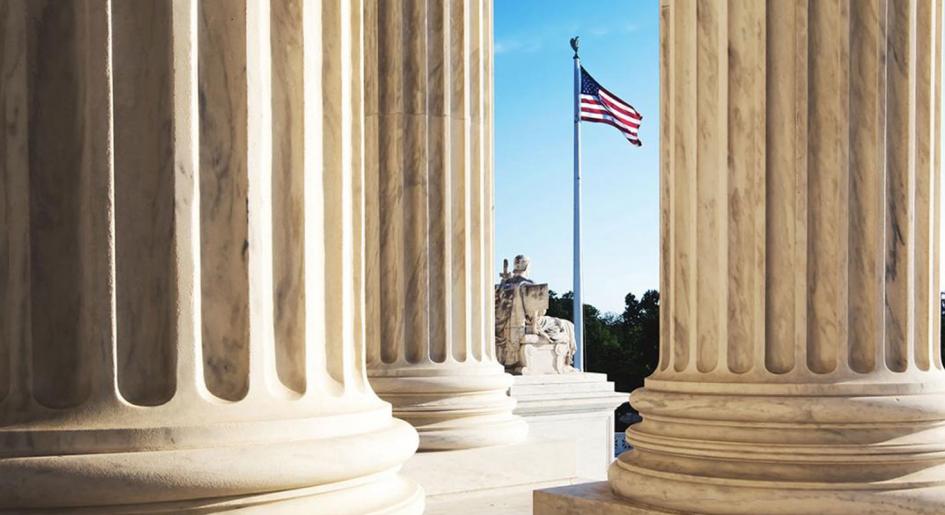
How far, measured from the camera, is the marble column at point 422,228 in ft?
276

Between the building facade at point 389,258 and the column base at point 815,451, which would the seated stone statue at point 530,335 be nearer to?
the building facade at point 389,258

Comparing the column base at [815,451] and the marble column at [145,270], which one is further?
the column base at [815,451]

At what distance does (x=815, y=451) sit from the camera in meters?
51.2

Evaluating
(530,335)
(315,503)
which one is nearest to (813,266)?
(315,503)

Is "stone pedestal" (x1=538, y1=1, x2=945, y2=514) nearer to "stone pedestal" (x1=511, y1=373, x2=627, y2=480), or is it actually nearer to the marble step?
the marble step

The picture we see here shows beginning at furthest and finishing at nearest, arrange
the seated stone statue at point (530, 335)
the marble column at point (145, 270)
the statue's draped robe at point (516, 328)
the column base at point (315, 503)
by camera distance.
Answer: the statue's draped robe at point (516, 328), the seated stone statue at point (530, 335), the marble column at point (145, 270), the column base at point (315, 503)

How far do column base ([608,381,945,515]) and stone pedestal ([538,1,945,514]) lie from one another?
0.25 feet

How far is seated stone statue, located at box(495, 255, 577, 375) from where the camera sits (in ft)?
548

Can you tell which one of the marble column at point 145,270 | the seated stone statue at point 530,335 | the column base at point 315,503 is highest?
the marble column at point 145,270

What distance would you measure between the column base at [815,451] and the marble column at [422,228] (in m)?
32.4

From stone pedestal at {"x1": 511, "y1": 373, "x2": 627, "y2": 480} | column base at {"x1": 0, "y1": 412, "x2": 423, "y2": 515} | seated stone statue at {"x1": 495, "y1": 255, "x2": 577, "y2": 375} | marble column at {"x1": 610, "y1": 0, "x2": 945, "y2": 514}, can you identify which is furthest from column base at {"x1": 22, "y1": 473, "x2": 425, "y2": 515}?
seated stone statue at {"x1": 495, "y1": 255, "x2": 577, "y2": 375}

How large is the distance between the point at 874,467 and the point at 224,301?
3500 centimetres

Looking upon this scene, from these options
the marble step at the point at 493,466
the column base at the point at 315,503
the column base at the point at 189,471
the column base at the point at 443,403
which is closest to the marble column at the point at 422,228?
the column base at the point at 443,403

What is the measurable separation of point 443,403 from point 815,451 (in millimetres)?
37390
